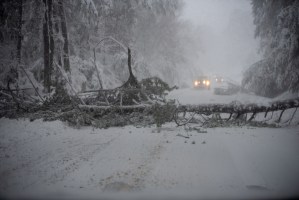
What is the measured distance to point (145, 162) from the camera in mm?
4852

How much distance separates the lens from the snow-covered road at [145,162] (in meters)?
3.71

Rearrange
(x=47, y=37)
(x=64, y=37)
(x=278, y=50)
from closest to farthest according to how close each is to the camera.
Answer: (x=47, y=37), (x=278, y=50), (x=64, y=37)

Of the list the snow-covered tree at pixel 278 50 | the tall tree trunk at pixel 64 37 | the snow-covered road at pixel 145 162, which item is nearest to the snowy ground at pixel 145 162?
the snow-covered road at pixel 145 162

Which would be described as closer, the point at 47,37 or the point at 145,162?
the point at 145,162

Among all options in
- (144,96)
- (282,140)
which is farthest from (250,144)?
(144,96)

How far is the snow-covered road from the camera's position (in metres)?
3.71

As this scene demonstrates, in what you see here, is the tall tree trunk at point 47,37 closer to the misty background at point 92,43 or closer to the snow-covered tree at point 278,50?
the misty background at point 92,43

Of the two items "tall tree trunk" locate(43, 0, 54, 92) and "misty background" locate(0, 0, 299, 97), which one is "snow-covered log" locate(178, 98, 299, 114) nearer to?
"misty background" locate(0, 0, 299, 97)

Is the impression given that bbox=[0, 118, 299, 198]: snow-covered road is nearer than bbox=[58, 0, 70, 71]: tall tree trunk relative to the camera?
Yes

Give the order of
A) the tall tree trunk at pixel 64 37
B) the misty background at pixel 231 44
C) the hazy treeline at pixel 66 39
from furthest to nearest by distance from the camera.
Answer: the misty background at pixel 231 44 → the tall tree trunk at pixel 64 37 → the hazy treeline at pixel 66 39

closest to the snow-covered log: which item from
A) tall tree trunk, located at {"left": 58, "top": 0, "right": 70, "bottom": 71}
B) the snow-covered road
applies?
the snow-covered road

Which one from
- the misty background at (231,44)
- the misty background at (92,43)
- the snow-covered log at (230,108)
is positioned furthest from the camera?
the misty background at (231,44)

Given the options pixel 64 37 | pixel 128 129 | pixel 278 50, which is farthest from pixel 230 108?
pixel 64 37

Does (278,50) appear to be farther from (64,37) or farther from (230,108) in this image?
(64,37)
